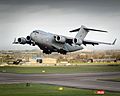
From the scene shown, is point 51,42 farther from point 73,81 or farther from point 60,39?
point 73,81

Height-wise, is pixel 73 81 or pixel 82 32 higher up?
pixel 82 32

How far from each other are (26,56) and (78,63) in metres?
6.23

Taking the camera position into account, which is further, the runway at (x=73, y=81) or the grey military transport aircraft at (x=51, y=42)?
the grey military transport aircraft at (x=51, y=42)

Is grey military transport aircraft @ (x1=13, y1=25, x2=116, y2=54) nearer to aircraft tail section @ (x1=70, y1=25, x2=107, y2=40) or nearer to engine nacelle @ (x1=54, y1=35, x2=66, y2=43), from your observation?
engine nacelle @ (x1=54, y1=35, x2=66, y2=43)

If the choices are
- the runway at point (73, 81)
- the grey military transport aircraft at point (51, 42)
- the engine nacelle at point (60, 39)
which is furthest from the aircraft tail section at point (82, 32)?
the runway at point (73, 81)

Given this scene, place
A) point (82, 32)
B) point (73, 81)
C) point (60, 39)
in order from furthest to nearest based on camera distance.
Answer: point (82, 32) < point (60, 39) < point (73, 81)

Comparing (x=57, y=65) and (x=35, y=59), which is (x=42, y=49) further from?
(x=57, y=65)

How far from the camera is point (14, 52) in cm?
3588

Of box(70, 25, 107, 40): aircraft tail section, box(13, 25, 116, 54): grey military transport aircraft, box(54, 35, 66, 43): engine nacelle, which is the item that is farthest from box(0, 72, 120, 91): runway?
box(70, 25, 107, 40): aircraft tail section

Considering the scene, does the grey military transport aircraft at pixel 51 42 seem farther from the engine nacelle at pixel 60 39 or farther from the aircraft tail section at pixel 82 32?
the aircraft tail section at pixel 82 32

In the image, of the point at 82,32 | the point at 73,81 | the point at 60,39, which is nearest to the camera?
the point at 73,81

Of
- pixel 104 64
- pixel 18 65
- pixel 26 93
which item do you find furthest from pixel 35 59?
pixel 26 93

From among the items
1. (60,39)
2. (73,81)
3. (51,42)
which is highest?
(60,39)

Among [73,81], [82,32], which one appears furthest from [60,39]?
[73,81]
